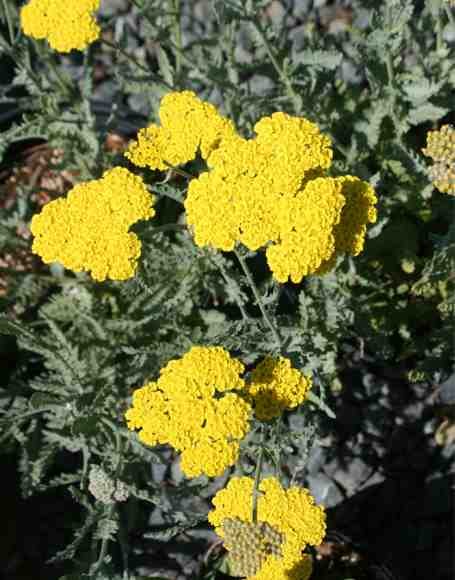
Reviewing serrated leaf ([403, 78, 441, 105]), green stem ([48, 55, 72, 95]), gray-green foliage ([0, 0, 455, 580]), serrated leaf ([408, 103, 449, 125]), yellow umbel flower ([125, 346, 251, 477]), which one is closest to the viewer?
yellow umbel flower ([125, 346, 251, 477])

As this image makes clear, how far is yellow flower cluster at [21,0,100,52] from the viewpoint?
3.27 meters

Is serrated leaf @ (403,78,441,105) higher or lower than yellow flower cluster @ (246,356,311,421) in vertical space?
higher

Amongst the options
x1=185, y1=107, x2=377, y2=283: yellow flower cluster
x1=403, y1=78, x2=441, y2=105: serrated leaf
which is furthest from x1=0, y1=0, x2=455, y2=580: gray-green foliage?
x1=185, y1=107, x2=377, y2=283: yellow flower cluster

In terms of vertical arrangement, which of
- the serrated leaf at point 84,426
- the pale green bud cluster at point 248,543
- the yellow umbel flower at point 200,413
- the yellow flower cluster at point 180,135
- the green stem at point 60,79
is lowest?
the pale green bud cluster at point 248,543

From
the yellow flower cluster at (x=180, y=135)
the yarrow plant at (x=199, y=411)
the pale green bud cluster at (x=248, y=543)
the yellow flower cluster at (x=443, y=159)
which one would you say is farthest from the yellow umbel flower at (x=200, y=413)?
the yellow flower cluster at (x=443, y=159)

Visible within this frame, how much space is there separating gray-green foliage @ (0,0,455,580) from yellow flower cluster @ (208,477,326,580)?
0.16 metres

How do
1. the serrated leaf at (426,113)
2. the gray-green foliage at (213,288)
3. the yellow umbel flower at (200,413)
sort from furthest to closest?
the serrated leaf at (426,113), the gray-green foliage at (213,288), the yellow umbel flower at (200,413)

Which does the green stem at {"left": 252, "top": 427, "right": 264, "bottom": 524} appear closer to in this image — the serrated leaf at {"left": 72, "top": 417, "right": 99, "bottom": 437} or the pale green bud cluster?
the pale green bud cluster

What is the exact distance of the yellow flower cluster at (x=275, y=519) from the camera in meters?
2.79

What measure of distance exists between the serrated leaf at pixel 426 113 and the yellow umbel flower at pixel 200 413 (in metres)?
1.70

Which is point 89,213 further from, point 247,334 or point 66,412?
point 66,412

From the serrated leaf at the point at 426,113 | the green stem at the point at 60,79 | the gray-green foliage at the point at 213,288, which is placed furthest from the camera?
the green stem at the point at 60,79

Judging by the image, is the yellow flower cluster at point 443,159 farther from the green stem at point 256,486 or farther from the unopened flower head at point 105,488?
the unopened flower head at point 105,488

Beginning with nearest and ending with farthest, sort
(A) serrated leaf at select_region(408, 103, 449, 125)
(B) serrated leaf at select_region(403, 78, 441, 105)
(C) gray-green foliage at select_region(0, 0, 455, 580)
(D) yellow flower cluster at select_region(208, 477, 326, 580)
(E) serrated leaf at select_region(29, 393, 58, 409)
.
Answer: (D) yellow flower cluster at select_region(208, 477, 326, 580) < (E) serrated leaf at select_region(29, 393, 58, 409) < (C) gray-green foliage at select_region(0, 0, 455, 580) < (B) serrated leaf at select_region(403, 78, 441, 105) < (A) serrated leaf at select_region(408, 103, 449, 125)
